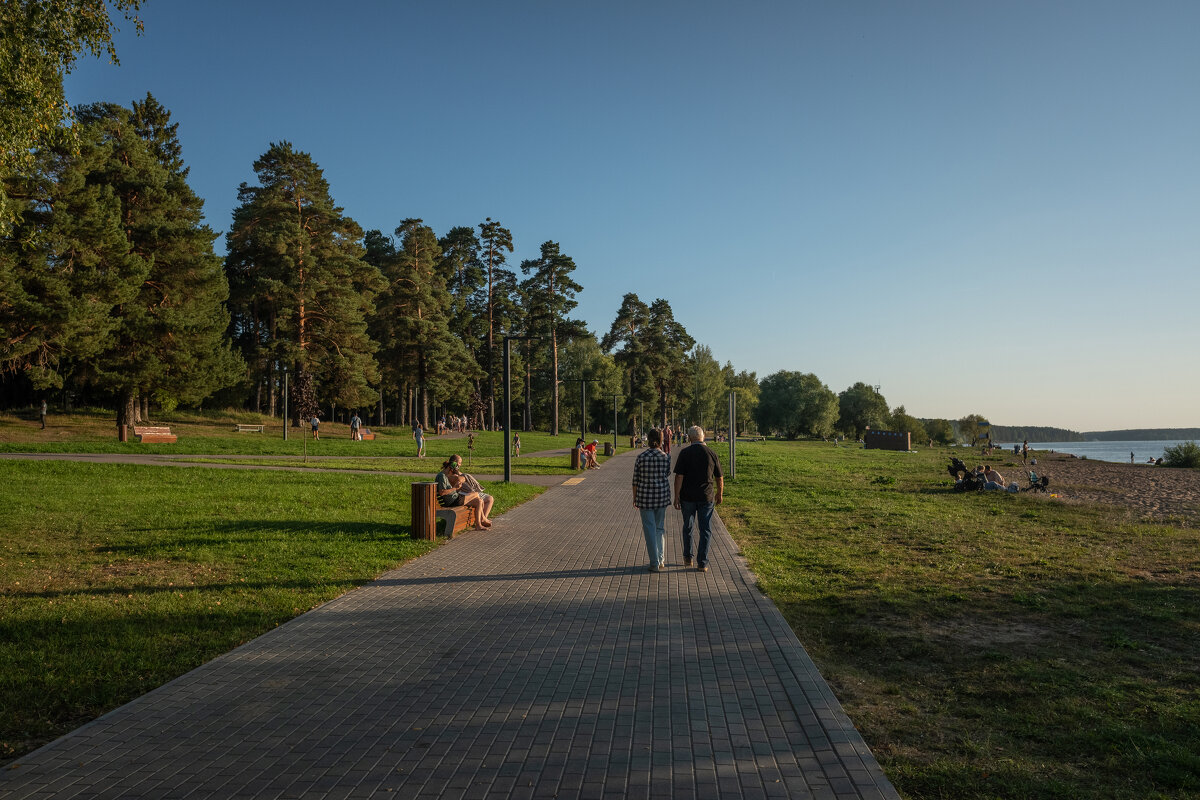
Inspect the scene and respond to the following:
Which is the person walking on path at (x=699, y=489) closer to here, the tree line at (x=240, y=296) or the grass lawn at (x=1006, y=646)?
the grass lawn at (x=1006, y=646)

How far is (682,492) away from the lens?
29.5 feet

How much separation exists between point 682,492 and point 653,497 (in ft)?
1.35

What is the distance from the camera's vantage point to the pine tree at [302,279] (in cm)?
4325

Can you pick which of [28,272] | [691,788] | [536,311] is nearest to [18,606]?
[691,788]

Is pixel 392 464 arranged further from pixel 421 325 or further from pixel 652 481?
pixel 421 325

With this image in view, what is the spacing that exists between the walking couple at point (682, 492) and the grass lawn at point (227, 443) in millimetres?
14515

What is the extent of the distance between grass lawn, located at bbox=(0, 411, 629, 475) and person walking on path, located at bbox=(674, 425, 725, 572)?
47.8ft

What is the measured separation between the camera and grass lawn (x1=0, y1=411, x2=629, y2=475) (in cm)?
2550

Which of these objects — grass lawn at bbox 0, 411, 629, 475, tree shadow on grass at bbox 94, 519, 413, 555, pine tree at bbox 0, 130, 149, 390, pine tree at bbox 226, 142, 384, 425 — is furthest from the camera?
pine tree at bbox 226, 142, 384, 425

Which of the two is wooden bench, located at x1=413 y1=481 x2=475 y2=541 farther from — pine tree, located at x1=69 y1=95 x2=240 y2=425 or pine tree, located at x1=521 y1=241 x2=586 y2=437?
pine tree, located at x1=521 y1=241 x2=586 y2=437

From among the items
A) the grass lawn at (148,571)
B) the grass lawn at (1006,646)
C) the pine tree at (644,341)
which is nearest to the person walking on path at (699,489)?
the grass lawn at (1006,646)

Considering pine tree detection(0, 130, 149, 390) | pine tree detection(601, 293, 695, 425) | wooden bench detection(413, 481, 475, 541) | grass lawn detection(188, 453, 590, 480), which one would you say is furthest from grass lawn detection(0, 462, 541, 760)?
pine tree detection(601, 293, 695, 425)

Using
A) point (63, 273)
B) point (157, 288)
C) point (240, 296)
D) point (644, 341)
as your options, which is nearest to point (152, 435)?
point (63, 273)

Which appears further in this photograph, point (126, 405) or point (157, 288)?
point (157, 288)
